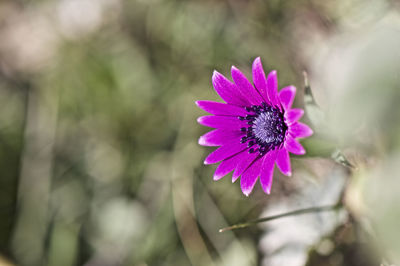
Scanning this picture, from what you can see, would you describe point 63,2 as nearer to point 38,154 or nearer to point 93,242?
point 38,154

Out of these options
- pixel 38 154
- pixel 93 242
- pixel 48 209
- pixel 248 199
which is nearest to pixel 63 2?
pixel 38 154

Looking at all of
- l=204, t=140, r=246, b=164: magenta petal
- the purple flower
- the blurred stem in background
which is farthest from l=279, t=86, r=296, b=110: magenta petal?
the blurred stem in background

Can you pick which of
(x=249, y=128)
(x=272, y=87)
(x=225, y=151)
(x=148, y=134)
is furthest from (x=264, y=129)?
(x=148, y=134)

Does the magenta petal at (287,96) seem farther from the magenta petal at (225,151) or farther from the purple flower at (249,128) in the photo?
the magenta petal at (225,151)

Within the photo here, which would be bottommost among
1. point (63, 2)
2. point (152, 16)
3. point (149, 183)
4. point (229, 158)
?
point (149, 183)

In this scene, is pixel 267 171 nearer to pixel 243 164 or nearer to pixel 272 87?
pixel 243 164

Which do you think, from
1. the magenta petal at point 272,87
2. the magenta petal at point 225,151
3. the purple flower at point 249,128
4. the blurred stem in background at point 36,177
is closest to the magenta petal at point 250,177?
the purple flower at point 249,128

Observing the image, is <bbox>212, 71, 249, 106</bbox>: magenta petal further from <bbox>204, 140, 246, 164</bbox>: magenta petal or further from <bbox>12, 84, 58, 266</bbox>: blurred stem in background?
<bbox>12, 84, 58, 266</bbox>: blurred stem in background
